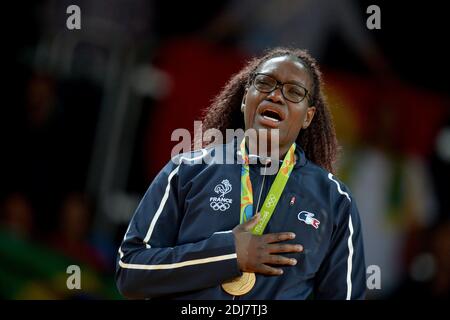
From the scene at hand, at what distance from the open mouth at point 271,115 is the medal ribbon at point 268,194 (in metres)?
0.16

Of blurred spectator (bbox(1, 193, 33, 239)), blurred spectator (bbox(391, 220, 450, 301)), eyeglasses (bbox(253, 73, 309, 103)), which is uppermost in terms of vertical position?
eyeglasses (bbox(253, 73, 309, 103))

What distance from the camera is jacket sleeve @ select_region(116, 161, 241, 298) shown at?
343 cm

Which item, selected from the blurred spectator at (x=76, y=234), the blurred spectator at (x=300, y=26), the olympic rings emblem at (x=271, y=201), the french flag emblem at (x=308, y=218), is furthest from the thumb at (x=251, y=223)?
the blurred spectator at (x=300, y=26)

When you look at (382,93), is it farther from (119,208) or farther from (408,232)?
(119,208)

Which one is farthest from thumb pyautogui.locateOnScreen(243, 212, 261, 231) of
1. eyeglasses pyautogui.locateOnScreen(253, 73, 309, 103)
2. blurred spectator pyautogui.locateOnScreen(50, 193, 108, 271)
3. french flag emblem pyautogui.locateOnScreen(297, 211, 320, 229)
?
blurred spectator pyautogui.locateOnScreen(50, 193, 108, 271)

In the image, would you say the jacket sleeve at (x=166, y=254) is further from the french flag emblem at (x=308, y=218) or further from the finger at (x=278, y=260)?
the french flag emblem at (x=308, y=218)

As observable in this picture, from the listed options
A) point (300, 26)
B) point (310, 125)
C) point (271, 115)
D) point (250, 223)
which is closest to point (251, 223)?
point (250, 223)

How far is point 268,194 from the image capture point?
3.62 meters

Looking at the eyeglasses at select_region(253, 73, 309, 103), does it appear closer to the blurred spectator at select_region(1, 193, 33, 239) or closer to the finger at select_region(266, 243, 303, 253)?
the finger at select_region(266, 243, 303, 253)

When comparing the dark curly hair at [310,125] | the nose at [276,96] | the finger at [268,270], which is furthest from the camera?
the dark curly hair at [310,125]

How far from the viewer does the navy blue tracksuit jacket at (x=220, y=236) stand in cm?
345

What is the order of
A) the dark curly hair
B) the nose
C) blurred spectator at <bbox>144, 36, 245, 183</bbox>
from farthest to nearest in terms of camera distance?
blurred spectator at <bbox>144, 36, 245, 183</bbox>
the dark curly hair
the nose

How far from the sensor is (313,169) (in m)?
3.81

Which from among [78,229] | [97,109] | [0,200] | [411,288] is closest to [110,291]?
[78,229]
